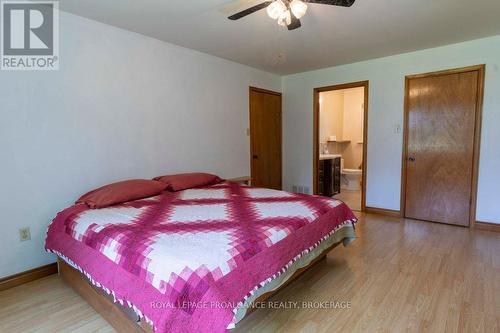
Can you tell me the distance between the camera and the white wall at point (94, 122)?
220 cm

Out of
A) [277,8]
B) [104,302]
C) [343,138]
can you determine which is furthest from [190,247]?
[343,138]

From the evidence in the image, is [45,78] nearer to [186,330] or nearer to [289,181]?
[186,330]

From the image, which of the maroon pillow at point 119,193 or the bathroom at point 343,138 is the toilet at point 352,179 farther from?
the maroon pillow at point 119,193

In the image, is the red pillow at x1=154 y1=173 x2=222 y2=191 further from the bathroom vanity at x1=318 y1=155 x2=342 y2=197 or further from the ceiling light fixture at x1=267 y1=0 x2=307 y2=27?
the bathroom vanity at x1=318 y1=155 x2=342 y2=197

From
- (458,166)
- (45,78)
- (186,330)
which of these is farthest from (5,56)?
(458,166)

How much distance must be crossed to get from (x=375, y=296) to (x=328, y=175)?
342 centimetres

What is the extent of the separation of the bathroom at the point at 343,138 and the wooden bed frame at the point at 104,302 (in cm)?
359

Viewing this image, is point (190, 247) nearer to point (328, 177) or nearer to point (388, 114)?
point (388, 114)

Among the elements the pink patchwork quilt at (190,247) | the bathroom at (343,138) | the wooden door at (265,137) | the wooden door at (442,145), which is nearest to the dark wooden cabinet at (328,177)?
the bathroom at (343,138)

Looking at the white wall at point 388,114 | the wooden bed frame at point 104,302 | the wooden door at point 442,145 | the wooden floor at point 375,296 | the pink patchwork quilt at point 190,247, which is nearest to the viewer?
the pink patchwork quilt at point 190,247

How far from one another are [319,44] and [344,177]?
144 inches

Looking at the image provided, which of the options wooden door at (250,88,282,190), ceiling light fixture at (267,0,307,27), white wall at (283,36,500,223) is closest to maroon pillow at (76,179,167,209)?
ceiling light fixture at (267,0,307,27)

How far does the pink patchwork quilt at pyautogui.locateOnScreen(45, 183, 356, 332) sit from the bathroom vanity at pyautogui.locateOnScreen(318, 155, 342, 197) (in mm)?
2729

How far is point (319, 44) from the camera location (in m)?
3.25
